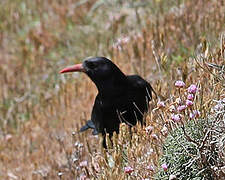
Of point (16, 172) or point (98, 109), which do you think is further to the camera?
point (16, 172)

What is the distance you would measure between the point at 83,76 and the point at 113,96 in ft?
8.08

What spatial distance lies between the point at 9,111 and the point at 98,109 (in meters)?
3.35

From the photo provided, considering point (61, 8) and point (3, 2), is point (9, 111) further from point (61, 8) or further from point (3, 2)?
point (3, 2)

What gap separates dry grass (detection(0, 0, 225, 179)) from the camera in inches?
157

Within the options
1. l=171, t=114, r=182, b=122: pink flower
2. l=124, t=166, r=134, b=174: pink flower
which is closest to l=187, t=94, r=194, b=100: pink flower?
l=171, t=114, r=182, b=122: pink flower

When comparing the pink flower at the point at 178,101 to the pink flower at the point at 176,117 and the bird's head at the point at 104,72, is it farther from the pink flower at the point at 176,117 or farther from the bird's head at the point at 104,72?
the bird's head at the point at 104,72

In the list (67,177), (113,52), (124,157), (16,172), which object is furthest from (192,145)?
(113,52)

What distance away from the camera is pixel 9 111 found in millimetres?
8328

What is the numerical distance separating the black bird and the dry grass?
0.23 meters

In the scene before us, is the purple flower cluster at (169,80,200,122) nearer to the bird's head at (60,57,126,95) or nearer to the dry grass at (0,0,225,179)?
the dry grass at (0,0,225,179)

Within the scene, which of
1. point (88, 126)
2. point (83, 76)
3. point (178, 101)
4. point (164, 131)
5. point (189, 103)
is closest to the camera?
point (189, 103)

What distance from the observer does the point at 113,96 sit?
5.18 m

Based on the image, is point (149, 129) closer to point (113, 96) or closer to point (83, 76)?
point (113, 96)

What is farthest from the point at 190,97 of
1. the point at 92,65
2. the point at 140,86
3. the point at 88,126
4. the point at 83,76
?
the point at 83,76
